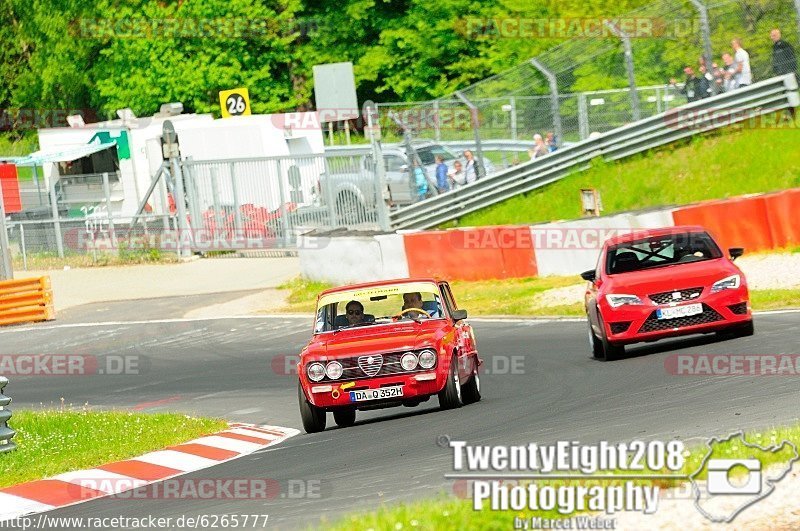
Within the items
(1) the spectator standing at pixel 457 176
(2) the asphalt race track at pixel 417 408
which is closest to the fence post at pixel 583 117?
(1) the spectator standing at pixel 457 176

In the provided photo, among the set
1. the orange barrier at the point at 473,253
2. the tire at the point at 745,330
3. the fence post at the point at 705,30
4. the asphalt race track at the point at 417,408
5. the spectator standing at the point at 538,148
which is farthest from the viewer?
the spectator standing at the point at 538,148

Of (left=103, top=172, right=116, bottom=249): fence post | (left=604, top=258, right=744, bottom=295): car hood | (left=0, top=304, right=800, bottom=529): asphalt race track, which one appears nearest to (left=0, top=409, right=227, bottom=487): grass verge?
(left=0, top=304, right=800, bottom=529): asphalt race track

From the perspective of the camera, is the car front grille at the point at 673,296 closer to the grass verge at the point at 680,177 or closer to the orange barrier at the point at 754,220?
the orange barrier at the point at 754,220

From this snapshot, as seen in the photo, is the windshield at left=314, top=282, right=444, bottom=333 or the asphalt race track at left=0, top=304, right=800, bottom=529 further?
the windshield at left=314, top=282, right=444, bottom=333

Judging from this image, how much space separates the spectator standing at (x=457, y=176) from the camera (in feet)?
106

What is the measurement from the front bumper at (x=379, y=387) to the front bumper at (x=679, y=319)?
329cm

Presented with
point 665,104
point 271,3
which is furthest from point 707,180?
point 271,3

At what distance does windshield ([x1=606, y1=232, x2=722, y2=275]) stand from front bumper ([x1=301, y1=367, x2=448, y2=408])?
13.4ft

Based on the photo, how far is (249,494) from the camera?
10.2m

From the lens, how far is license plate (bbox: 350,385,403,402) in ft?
45.1

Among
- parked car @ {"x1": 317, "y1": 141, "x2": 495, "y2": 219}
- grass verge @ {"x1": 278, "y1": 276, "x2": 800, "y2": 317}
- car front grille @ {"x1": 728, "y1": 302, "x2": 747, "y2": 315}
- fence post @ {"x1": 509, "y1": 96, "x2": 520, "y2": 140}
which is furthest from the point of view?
parked car @ {"x1": 317, "y1": 141, "x2": 495, "y2": 219}

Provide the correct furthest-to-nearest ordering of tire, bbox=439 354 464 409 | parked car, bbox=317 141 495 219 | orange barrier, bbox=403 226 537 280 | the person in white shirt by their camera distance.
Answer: parked car, bbox=317 141 495 219 < the person in white shirt < orange barrier, bbox=403 226 537 280 < tire, bbox=439 354 464 409

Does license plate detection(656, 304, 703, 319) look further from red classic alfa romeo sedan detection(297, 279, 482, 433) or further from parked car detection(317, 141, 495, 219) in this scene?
parked car detection(317, 141, 495, 219)

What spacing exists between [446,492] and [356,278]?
20305 millimetres
